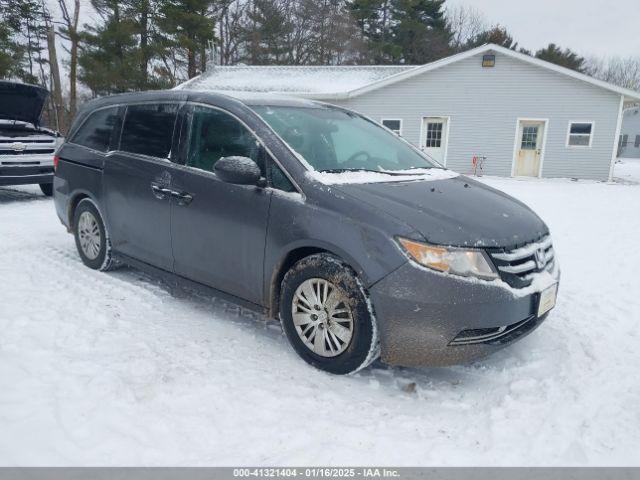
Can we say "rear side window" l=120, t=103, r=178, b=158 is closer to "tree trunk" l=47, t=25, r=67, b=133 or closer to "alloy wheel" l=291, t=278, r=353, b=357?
"alloy wheel" l=291, t=278, r=353, b=357

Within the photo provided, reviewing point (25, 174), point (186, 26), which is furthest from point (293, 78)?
point (25, 174)

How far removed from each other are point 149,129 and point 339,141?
1.71 m

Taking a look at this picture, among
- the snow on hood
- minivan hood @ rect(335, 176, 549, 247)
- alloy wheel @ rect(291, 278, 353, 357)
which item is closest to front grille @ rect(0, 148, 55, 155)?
the snow on hood

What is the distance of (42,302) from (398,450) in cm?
318

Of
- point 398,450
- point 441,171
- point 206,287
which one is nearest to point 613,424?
point 398,450

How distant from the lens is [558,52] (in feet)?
117

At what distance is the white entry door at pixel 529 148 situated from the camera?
17453 mm

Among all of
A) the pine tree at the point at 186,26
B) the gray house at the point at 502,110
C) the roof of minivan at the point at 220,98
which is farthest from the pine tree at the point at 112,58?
the roof of minivan at the point at 220,98

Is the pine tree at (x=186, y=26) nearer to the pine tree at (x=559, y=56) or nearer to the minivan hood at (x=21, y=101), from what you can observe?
the minivan hood at (x=21, y=101)

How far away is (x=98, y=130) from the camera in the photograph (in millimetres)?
4699

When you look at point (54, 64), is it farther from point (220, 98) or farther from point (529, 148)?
point (220, 98)

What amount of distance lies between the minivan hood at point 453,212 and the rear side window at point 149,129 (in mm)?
1766

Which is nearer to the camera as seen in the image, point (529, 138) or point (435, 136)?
point (529, 138)

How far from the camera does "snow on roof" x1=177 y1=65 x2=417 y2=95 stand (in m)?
19.6
